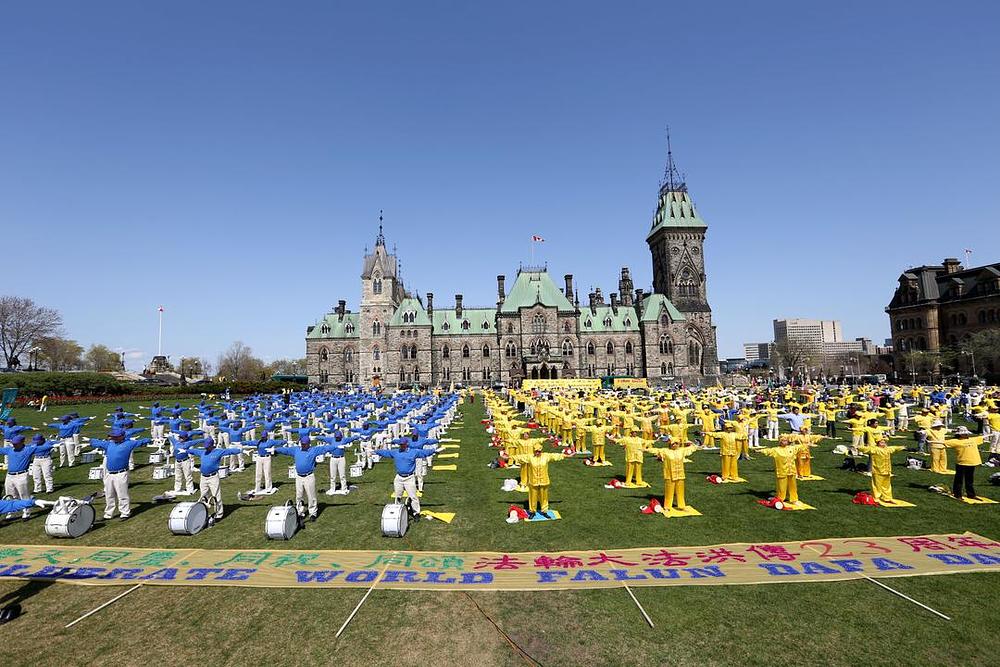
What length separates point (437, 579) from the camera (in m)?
9.18

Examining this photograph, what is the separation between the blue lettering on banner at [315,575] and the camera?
30.3 feet

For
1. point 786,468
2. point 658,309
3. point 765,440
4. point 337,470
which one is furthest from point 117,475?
point 658,309

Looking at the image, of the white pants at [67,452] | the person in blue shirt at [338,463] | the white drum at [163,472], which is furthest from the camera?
the white pants at [67,452]

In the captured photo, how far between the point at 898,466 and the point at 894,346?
73.9 m

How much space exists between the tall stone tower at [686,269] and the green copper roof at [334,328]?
5440 centimetres

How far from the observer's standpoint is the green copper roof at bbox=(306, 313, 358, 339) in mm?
86812

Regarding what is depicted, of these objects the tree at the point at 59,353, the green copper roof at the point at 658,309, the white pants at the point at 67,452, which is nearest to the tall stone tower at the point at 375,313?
the green copper roof at the point at 658,309

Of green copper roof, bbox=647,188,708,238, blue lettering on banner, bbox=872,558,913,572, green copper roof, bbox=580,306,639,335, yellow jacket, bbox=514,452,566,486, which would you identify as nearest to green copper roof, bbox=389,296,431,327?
green copper roof, bbox=580,306,639,335

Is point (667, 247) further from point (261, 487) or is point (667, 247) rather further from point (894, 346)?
point (261, 487)

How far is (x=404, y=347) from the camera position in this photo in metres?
82.8

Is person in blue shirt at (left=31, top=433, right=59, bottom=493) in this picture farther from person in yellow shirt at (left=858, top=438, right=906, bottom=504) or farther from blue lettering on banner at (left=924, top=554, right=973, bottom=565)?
person in yellow shirt at (left=858, top=438, right=906, bottom=504)

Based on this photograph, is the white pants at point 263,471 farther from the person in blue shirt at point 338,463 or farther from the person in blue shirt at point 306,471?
the person in blue shirt at point 306,471

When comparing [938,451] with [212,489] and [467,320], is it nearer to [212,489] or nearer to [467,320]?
[212,489]

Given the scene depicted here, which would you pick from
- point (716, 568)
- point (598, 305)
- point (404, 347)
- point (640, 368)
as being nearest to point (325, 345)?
point (404, 347)
